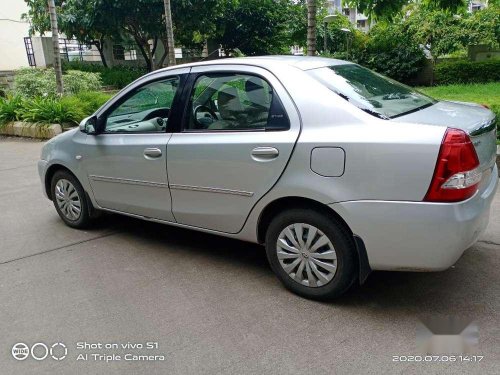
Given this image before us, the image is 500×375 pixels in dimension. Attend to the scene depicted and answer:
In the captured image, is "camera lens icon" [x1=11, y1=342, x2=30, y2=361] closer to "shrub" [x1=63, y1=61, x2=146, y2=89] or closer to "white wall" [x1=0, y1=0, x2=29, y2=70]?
"shrub" [x1=63, y1=61, x2=146, y2=89]

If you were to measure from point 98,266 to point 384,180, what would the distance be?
8.31 ft

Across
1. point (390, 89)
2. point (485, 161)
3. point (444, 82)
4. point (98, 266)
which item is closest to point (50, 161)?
point (98, 266)

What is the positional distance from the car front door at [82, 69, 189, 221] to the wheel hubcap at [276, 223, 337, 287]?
3.74 ft

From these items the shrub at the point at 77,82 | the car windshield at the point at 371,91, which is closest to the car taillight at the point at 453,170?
the car windshield at the point at 371,91

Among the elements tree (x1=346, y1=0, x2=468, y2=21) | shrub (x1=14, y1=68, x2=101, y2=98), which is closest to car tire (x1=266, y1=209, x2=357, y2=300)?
tree (x1=346, y1=0, x2=468, y2=21)

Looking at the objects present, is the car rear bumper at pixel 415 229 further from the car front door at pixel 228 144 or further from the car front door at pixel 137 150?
the car front door at pixel 137 150

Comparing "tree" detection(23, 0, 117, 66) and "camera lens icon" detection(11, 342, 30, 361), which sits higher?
"tree" detection(23, 0, 117, 66)

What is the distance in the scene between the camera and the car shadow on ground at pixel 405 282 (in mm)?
3226

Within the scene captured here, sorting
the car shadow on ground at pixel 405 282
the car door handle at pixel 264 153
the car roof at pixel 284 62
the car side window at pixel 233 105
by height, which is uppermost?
the car roof at pixel 284 62

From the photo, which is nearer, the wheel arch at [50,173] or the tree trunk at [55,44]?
the wheel arch at [50,173]

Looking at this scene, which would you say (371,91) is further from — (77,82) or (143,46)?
(143,46)

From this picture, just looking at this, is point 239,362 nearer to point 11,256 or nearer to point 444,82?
point 11,256

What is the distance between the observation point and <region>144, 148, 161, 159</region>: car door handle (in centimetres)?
384

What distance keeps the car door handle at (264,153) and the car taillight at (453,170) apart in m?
1.01
